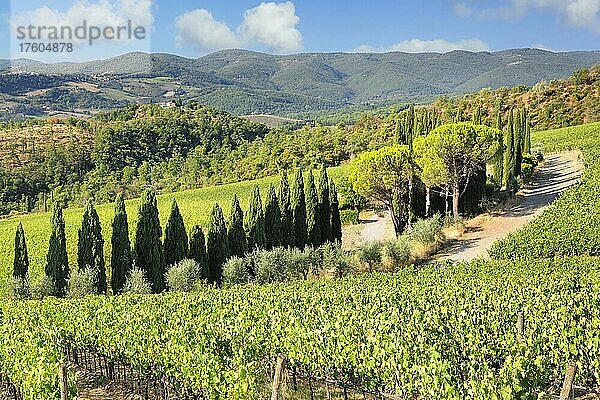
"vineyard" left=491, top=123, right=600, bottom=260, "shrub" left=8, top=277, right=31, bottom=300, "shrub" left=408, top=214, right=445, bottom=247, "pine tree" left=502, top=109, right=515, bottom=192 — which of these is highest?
"pine tree" left=502, top=109, right=515, bottom=192

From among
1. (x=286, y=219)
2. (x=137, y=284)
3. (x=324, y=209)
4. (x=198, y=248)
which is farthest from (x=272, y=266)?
(x=324, y=209)

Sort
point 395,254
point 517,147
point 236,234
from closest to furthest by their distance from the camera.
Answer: point 395,254 < point 236,234 < point 517,147

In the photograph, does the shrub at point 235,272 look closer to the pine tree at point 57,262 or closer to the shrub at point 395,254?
the shrub at point 395,254

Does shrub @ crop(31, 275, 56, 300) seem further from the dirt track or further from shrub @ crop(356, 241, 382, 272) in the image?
the dirt track

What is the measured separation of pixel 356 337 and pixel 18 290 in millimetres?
22399

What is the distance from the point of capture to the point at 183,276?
87.1ft

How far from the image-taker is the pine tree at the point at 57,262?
91.2ft

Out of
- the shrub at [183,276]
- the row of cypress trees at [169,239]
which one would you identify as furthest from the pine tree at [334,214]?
the shrub at [183,276]

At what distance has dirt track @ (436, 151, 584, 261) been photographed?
105 feet

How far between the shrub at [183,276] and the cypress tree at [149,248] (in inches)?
26.5

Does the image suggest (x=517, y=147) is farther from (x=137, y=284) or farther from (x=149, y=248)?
(x=137, y=284)

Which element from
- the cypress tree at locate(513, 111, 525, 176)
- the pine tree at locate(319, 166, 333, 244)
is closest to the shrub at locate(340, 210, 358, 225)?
the pine tree at locate(319, 166, 333, 244)

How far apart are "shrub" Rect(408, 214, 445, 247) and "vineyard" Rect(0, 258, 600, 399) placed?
1378cm

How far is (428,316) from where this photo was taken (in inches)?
483
